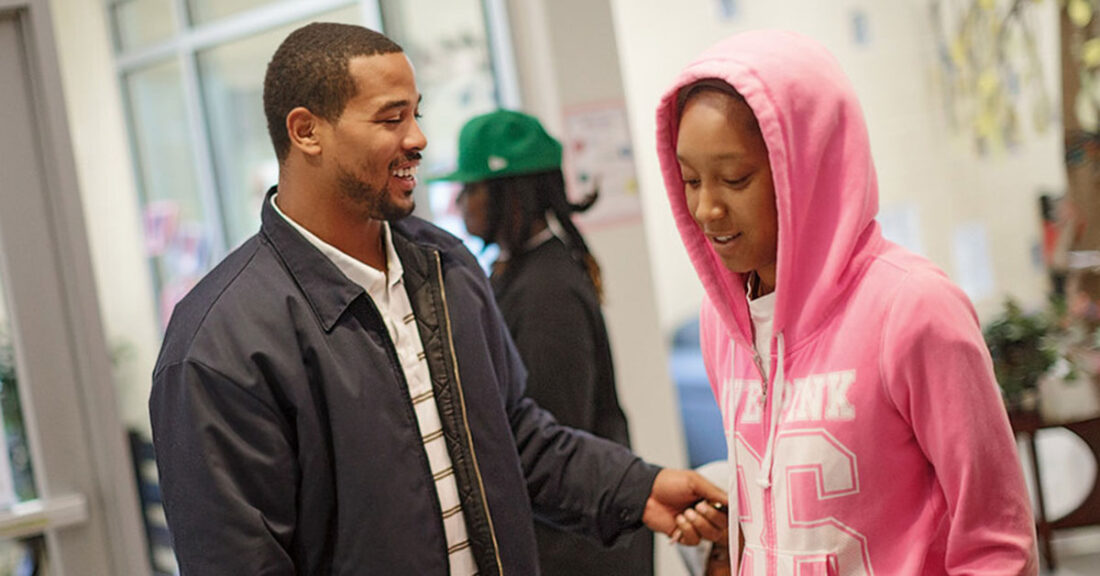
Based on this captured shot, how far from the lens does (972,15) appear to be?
16.6 feet

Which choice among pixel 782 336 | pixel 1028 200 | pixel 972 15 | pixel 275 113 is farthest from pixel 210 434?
pixel 1028 200

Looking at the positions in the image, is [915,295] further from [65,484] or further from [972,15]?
[972,15]

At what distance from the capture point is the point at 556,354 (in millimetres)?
2387

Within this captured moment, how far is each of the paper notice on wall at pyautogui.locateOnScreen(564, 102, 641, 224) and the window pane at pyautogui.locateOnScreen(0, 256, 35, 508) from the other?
1.85 meters

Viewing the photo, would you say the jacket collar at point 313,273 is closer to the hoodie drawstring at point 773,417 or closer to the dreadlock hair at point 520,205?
the hoodie drawstring at point 773,417

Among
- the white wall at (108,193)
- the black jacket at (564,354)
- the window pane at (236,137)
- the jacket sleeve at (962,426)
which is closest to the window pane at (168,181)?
the window pane at (236,137)

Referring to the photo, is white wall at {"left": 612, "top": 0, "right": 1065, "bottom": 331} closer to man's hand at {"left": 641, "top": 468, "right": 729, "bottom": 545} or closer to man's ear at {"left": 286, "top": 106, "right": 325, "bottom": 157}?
man's hand at {"left": 641, "top": 468, "right": 729, "bottom": 545}

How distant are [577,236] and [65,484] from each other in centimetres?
136

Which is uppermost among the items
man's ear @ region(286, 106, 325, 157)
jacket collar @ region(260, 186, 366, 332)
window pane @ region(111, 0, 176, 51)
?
window pane @ region(111, 0, 176, 51)

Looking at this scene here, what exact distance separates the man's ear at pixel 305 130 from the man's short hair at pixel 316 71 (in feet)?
0.03

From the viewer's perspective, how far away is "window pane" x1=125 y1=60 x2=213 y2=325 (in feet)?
11.0

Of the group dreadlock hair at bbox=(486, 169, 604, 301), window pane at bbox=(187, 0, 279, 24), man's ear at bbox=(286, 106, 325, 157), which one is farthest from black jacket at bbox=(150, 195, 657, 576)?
window pane at bbox=(187, 0, 279, 24)

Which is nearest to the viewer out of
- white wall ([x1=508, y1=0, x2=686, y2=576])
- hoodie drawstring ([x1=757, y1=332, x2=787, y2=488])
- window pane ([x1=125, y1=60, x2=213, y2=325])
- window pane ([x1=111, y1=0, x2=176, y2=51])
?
hoodie drawstring ([x1=757, y1=332, x2=787, y2=488])

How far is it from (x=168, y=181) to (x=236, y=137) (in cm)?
35
